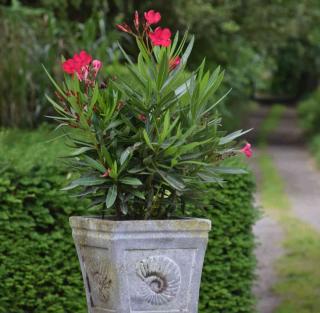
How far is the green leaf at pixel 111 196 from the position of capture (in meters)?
4.83

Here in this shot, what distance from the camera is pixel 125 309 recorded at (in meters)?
4.89

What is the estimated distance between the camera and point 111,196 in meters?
4.86

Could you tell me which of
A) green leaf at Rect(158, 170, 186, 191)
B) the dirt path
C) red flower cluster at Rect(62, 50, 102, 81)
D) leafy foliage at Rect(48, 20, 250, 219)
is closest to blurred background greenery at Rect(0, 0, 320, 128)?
the dirt path

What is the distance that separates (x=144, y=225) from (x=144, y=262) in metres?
0.21

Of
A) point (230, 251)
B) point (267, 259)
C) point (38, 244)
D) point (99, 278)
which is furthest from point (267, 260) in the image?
point (99, 278)

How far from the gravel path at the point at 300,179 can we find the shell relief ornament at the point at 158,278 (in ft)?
29.6

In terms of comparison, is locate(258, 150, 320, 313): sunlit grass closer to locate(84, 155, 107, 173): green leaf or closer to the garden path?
the garden path

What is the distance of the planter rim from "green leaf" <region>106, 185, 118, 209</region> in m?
0.10

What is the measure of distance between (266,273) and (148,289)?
19.9ft

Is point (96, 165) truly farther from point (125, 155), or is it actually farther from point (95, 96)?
point (95, 96)

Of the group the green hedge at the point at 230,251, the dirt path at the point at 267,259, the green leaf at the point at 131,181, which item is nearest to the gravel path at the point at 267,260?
the dirt path at the point at 267,259

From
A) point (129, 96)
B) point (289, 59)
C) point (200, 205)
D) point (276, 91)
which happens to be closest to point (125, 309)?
point (200, 205)

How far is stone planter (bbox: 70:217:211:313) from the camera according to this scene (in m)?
4.84

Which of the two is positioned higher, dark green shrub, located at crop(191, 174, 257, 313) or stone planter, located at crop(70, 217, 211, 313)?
stone planter, located at crop(70, 217, 211, 313)
